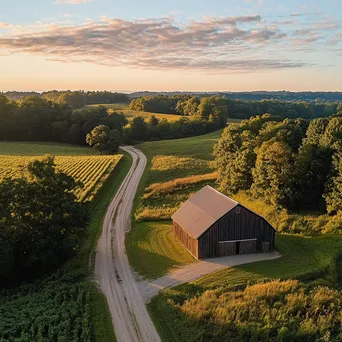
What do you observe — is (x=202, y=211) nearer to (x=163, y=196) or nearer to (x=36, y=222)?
(x=36, y=222)

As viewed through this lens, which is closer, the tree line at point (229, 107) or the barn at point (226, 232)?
the barn at point (226, 232)

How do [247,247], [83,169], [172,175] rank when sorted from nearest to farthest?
[247,247], [172,175], [83,169]

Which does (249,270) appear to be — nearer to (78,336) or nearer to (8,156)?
(78,336)

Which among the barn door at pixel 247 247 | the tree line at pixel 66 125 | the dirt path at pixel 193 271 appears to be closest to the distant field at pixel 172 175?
the barn door at pixel 247 247

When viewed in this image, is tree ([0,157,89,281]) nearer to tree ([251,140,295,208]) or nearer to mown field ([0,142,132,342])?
mown field ([0,142,132,342])

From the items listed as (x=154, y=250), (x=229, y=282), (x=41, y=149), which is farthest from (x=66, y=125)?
(x=229, y=282)

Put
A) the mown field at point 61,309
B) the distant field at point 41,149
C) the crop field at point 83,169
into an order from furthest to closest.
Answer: the distant field at point 41,149 < the crop field at point 83,169 < the mown field at point 61,309

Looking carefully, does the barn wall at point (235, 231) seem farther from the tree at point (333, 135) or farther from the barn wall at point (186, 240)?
the tree at point (333, 135)
